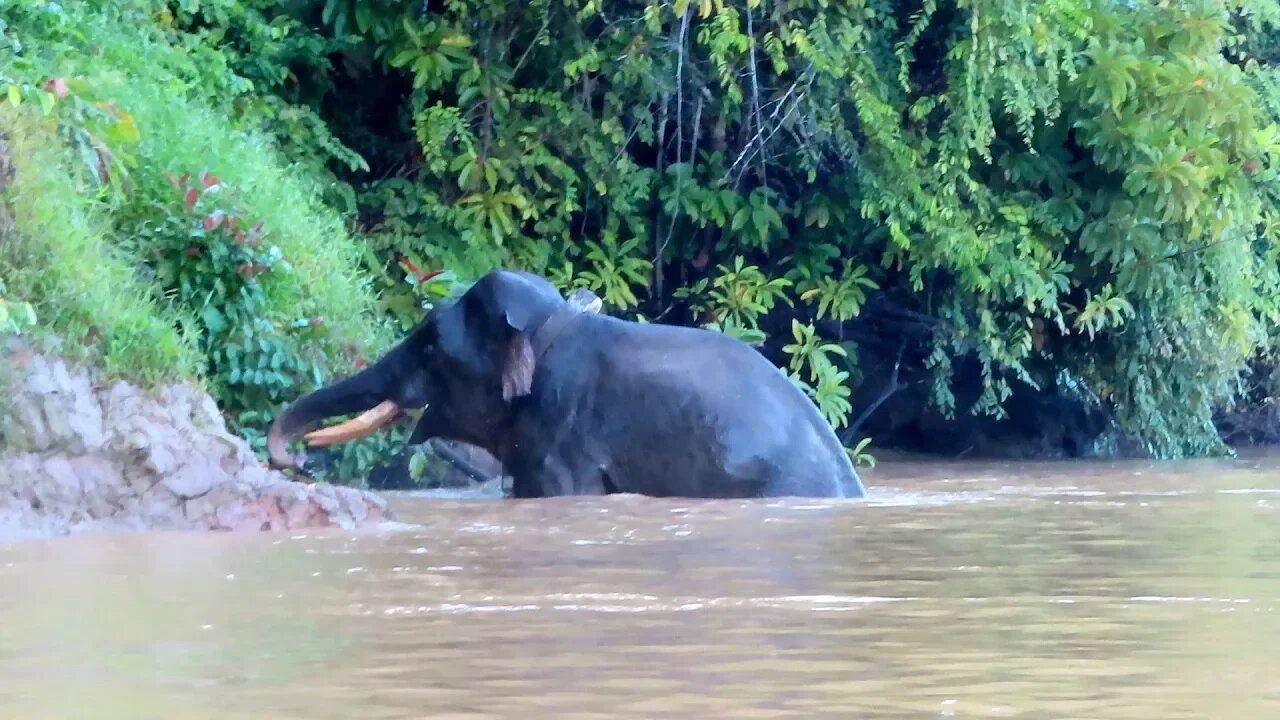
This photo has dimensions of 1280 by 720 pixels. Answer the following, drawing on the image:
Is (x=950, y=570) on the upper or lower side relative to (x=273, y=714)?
lower

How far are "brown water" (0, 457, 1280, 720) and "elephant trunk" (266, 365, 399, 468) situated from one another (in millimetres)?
1283

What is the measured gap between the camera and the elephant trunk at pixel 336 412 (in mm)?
8891

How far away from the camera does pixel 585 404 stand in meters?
9.35

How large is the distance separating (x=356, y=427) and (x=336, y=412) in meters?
Result: 0.12

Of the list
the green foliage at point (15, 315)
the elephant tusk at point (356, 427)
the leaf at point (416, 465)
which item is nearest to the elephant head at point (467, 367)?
the elephant tusk at point (356, 427)

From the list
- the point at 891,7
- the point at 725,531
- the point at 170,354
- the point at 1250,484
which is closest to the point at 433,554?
the point at 725,531

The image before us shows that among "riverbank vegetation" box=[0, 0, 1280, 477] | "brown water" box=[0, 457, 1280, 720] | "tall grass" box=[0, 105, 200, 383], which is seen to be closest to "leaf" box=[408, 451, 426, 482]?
"riverbank vegetation" box=[0, 0, 1280, 477]

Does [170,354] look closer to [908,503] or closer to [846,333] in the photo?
[908,503]

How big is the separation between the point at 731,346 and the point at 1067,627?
4.96 metres

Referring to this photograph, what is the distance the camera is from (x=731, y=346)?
9555 mm

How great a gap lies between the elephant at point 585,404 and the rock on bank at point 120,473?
1.23m

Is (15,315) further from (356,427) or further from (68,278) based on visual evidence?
(356,427)

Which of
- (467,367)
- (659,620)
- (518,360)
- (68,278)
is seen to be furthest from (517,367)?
(659,620)

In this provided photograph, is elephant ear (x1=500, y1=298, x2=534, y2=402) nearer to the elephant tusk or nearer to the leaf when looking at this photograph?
the elephant tusk
